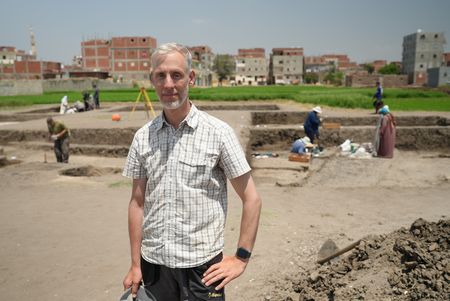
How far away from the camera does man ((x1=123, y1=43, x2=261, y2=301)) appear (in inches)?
70.3

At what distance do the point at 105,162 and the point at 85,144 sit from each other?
7.32 feet

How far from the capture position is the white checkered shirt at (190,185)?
179 centimetres

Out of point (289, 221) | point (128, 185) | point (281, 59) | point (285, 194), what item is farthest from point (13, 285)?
point (281, 59)

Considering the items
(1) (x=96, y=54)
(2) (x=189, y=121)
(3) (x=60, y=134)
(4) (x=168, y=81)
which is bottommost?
(3) (x=60, y=134)

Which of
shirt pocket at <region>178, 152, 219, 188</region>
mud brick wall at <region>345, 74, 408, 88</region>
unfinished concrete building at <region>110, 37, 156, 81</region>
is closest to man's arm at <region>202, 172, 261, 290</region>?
shirt pocket at <region>178, 152, 219, 188</region>

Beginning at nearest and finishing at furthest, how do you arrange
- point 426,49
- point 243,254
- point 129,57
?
point 243,254 → point 129,57 → point 426,49

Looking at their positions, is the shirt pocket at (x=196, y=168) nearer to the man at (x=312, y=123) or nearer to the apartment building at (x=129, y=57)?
the man at (x=312, y=123)

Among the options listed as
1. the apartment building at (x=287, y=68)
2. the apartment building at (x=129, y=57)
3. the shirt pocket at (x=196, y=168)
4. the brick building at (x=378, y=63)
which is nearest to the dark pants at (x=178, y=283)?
the shirt pocket at (x=196, y=168)

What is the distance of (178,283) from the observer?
186cm

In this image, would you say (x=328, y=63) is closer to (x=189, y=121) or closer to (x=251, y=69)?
(x=251, y=69)

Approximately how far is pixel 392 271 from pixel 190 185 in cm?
173

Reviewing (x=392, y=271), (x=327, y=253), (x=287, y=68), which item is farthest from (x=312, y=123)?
(x=287, y=68)

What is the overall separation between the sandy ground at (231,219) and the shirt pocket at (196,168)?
6.31 feet

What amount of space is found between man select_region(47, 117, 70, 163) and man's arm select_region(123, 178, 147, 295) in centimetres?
825
